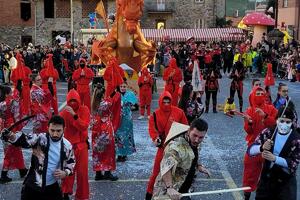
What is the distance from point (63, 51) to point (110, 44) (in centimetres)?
684

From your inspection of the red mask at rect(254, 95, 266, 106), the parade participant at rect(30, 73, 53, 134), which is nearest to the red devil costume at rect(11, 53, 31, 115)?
the parade participant at rect(30, 73, 53, 134)

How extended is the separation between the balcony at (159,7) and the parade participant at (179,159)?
4417 cm

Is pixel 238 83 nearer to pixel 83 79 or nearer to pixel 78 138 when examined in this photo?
pixel 83 79

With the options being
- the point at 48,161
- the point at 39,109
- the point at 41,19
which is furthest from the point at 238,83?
the point at 41,19

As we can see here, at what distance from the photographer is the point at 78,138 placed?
705 cm

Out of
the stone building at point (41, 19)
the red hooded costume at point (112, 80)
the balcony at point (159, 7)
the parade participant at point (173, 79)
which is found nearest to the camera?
the red hooded costume at point (112, 80)

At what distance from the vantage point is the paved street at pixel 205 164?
25.2 feet

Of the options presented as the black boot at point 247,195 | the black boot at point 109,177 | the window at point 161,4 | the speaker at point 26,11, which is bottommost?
the black boot at point 109,177

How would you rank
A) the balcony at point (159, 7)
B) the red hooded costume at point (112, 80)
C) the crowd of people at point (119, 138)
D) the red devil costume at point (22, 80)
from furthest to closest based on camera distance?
the balcony at point (159, 7), the red devil costume at point (22, 80), the red hooded costume at point (112, 80), the crowd of people at point (119, 138)

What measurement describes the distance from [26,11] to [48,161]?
43.6 m

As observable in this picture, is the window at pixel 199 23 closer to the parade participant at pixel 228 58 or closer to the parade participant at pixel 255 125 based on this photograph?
the parade participant at pixel 228 58

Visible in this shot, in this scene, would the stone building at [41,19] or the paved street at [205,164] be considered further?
the stone building at [41,19]

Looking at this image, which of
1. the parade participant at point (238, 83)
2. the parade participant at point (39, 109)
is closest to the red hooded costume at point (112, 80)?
the parade participant at point (39, 109)

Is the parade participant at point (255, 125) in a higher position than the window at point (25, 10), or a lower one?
lower
